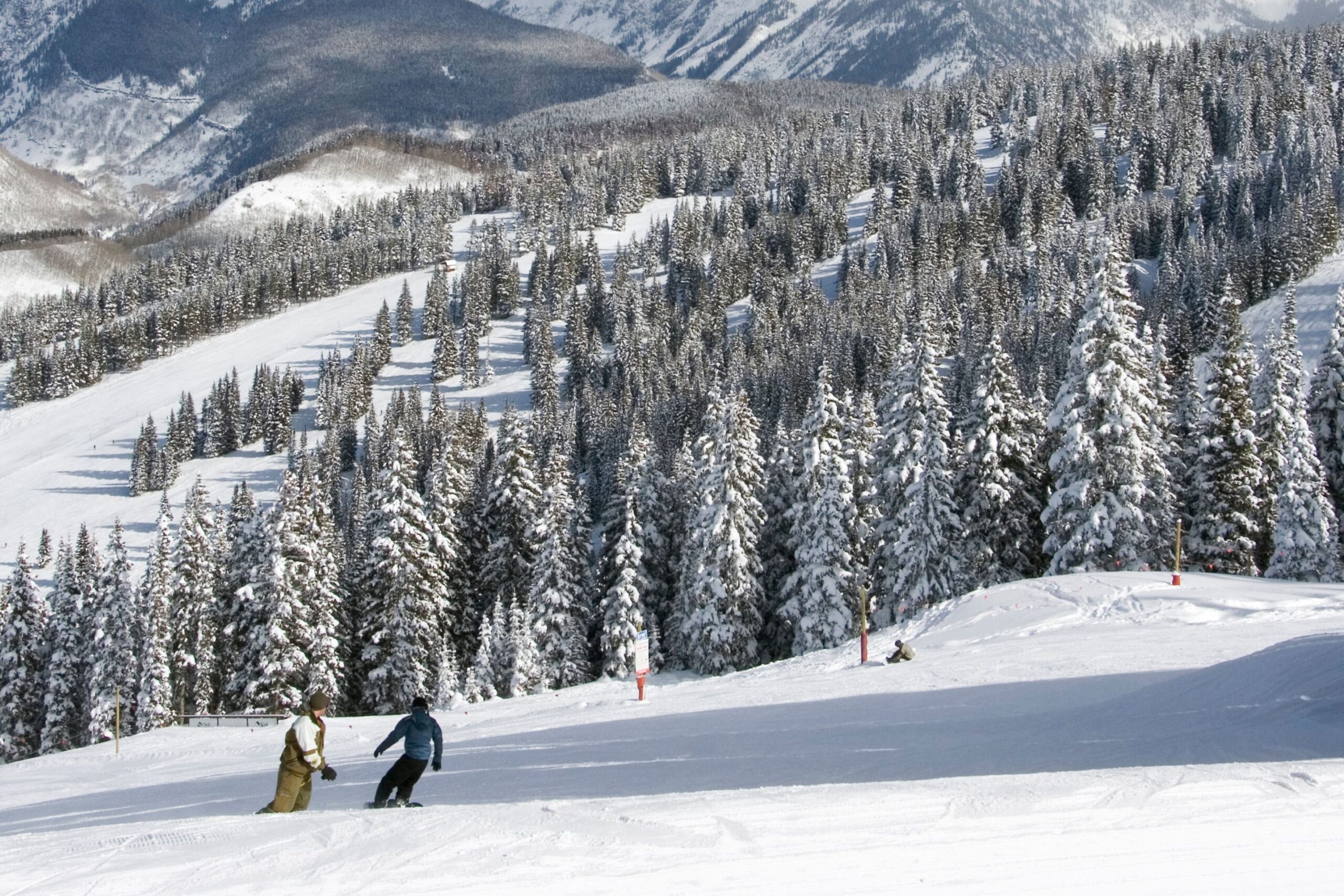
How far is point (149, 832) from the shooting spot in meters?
11.5

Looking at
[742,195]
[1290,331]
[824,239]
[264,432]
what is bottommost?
[264,432]

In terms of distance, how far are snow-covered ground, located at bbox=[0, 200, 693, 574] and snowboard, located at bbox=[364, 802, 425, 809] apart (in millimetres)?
94586

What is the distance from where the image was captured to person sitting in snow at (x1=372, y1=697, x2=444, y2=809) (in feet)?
40.1

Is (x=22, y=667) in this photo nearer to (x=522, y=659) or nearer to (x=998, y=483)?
(x=522, y=659)

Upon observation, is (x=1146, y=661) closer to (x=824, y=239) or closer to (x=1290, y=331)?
(x=1290, y=331)

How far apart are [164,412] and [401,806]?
141 metres

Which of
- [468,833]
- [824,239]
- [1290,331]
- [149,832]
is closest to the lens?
[468,833]

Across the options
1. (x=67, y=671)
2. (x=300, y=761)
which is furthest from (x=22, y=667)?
(x=300, y=761)

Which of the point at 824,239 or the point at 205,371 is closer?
the point at 205,371

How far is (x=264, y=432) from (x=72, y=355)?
5060cm

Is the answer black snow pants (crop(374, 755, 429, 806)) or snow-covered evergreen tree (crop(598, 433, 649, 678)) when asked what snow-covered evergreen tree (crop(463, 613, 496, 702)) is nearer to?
snow-covered evergreen tree (crop(598, 433, 649, 678))

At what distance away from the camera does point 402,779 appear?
40.3ft

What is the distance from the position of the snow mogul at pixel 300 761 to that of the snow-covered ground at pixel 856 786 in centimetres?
58

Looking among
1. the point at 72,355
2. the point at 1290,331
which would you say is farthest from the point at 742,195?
the point at 1290,331
